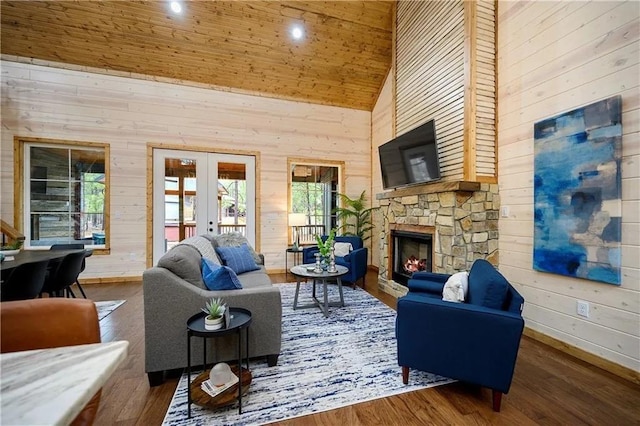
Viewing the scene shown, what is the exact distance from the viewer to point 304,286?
4422 mm

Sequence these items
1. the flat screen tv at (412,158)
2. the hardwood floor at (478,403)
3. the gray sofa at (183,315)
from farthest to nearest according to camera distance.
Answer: the flat screen tv at (412,158) < the gray sofa at (183,315) < the hardwood floor at (478,403)

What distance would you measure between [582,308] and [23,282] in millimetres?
4948

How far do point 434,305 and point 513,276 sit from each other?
1836 millimetres

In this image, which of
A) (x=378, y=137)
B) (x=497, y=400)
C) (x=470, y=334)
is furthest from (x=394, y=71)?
(x=497, y=400)

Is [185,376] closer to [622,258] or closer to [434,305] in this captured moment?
[434,305]

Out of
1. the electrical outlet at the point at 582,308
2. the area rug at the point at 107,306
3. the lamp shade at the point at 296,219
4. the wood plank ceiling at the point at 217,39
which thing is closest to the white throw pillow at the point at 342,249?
the lamp shade at the point at 296,219

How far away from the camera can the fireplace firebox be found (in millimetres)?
3680

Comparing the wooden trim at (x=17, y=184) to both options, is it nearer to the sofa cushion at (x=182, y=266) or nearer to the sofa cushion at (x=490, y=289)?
the sofa cushion at (x=182, y=266)

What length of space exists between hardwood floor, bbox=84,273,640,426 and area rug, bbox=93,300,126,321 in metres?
1.40

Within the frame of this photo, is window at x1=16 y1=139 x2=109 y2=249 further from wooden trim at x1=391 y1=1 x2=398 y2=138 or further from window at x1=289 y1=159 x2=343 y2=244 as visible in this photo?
wooden trim at x1=391 y1=1 x2=398 y2=138

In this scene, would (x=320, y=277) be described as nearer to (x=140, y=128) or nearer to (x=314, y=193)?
(x=314, y=193)

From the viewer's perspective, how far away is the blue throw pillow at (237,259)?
3.41 metres

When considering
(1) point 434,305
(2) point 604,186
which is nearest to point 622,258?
(2) point 604,186

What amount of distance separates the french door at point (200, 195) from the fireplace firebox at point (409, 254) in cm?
276
